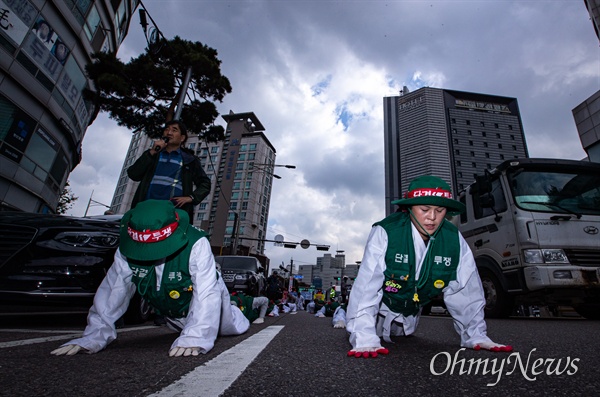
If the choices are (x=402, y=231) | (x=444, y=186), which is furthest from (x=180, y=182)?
(x=444, y=186)

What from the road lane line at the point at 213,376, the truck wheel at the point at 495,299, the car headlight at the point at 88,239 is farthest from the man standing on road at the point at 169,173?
the truck wheel at the point at 495,299

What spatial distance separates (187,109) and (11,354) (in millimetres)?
14282

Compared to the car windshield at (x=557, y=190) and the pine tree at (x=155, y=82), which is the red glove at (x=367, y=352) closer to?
the car windshield at (x=557, y=190)

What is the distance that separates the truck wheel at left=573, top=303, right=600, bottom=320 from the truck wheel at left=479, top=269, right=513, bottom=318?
2064 mm

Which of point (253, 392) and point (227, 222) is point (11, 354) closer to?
point (253, 392)

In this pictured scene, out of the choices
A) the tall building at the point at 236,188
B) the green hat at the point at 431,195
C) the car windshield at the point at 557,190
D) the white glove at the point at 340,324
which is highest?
the tall building at the point at 236,188

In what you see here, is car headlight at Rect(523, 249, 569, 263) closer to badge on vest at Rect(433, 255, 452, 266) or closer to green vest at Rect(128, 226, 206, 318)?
badge on vest at Rect(433, 255, 452, 266)

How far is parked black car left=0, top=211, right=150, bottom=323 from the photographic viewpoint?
2.79 m

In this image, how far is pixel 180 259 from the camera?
82.6 inches

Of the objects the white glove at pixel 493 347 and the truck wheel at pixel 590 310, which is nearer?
the white glove at pixel 493 347

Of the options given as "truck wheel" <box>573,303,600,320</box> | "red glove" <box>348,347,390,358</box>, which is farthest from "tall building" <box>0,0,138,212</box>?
"truck wheel" <box>573,303,600,320</box>

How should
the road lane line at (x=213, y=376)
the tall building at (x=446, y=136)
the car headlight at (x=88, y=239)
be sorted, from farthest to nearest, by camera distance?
the tall building at (x=446, y=136)
the car headlight at (x=88, y=239)
the road lane line at (x=213, y=376)

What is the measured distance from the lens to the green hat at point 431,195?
217 cm

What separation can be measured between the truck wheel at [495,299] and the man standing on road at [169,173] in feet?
16.6
